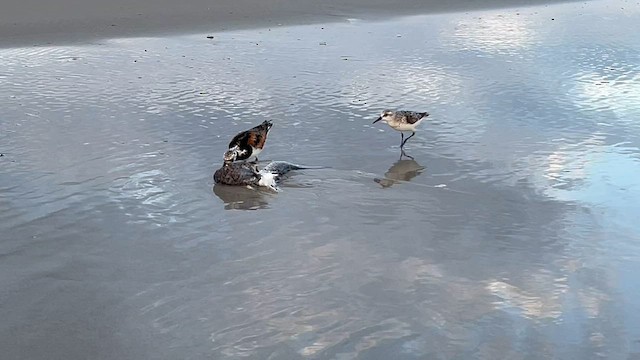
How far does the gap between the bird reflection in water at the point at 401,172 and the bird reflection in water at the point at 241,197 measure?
2.77ft

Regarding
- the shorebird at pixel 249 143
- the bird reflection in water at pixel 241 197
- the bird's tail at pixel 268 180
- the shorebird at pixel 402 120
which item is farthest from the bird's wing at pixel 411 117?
the bird reflection in water at pixel 241 197

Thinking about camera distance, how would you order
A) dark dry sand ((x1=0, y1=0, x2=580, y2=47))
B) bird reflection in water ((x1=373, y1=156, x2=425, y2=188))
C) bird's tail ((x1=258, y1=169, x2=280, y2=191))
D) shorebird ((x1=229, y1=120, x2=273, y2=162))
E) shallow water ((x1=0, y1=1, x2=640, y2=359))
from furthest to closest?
dark dry sand ((x1=0, y1=0, x2=580, y2=47)) < shorebird ((x1=229, y1=120, x2=273, y2=162)) < bird reflection in water ((x1=373, y1=156, x2=425, y2=188)) < bird's tail ((x1=258, y1=169, x2=280, y2=191)) < shallow water ((x1=0, y1=1, x2=640, y2=359))

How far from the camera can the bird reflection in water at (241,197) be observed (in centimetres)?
530

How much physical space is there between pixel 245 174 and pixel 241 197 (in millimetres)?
229

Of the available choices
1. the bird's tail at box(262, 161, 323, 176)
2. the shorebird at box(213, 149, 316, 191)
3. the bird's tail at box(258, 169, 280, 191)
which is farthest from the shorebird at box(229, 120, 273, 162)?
the bird's tail at box(258, 169, 280, 191)

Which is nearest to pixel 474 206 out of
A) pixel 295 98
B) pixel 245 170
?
pixel 245 170

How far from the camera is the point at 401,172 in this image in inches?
235

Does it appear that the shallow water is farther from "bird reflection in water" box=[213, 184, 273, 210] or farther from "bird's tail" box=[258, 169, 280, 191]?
"bird's tail" box=[258, 169, 280, 191]

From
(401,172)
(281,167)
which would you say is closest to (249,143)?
(281,167)

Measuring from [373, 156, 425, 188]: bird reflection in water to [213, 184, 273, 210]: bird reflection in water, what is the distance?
846 millimetres

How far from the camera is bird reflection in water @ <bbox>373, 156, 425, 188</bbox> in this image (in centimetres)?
580

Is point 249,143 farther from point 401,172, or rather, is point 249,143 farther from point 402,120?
point 402,120

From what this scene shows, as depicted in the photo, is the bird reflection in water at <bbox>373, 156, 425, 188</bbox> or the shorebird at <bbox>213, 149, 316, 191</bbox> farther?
the bird reflection in water at <bbox>373, 156, 425, 188</bbox>

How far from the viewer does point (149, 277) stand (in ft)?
13.8
